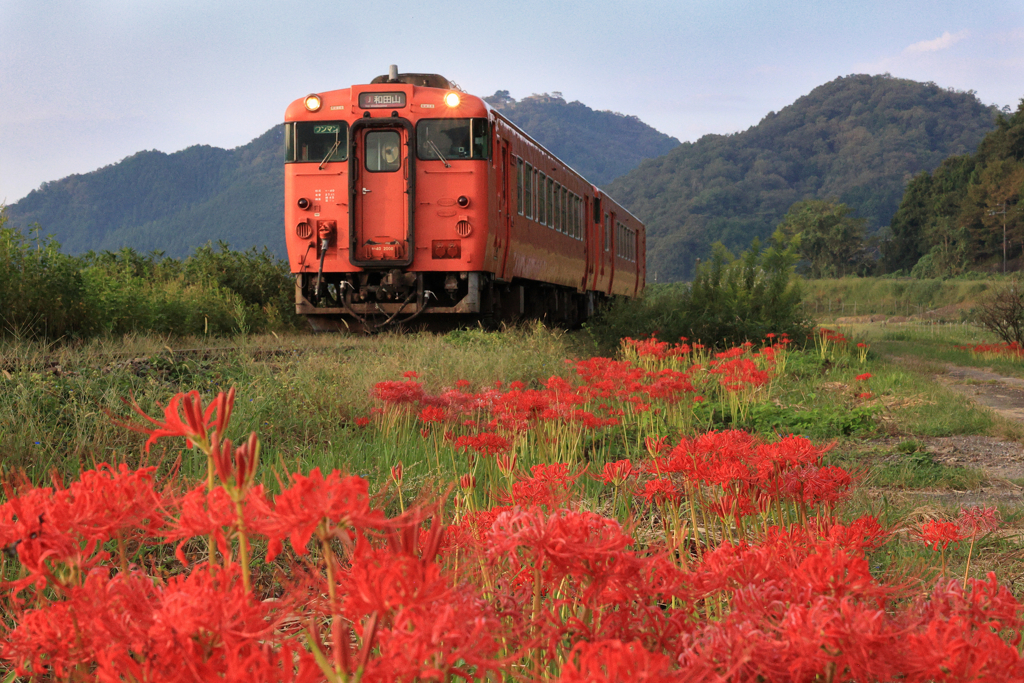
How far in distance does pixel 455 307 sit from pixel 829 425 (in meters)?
6.29

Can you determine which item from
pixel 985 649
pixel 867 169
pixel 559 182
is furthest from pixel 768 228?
pixel 985 649

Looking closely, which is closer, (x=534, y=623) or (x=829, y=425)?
(x=534, y=623)

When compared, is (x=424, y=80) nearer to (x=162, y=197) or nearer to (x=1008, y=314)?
(x=1008, y=314)

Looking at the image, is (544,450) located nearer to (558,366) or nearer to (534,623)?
(534,623)

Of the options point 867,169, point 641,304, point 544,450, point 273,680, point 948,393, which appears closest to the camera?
point 273,680

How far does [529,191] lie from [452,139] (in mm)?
2779

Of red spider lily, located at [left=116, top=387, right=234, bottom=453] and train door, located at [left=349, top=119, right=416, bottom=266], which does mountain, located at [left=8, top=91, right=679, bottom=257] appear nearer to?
train door, located at [left=349, top=119, right=416, bottom=266]

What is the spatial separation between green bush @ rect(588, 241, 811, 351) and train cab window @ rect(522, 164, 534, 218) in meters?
2.11

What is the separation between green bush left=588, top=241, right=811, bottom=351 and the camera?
11.8 m

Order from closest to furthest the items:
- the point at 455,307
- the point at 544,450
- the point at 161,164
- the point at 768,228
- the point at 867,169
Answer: the point at 544,450 → the point at 455,307 → the point at 768,228 → the point at 867,169 → the point at 161,164

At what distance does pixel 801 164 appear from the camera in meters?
121

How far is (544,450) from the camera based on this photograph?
345 centimetres

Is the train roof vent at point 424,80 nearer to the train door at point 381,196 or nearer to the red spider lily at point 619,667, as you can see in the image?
the train door at point 381,196

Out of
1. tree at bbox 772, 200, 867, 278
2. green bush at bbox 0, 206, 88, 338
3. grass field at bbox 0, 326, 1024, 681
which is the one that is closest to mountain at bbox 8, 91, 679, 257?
tree at bbox 772, 200, 867, 278
